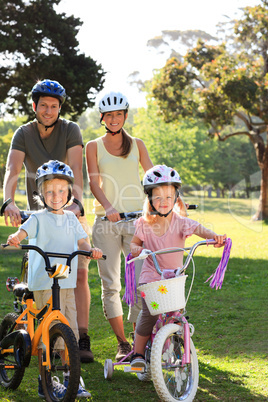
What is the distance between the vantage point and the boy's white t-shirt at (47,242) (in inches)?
175

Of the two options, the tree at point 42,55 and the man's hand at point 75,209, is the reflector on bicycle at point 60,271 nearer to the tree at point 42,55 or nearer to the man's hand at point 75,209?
the man's hand at point 75,209

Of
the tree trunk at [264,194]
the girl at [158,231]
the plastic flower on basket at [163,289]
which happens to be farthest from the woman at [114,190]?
the tree trunk at [264,194]

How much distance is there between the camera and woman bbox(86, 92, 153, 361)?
5.55m

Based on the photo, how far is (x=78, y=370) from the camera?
392 centimetres

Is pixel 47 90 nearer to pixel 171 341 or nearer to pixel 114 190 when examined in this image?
pixel 114 190

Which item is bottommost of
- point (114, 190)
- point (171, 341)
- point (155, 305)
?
point (171, 341)

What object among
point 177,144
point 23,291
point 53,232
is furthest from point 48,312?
point 177,144

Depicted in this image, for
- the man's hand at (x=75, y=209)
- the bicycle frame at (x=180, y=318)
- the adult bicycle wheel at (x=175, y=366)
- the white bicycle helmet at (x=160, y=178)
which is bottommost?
the adult bicycle wheel at (x=175, y=366)

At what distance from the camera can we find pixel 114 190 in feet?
18.4

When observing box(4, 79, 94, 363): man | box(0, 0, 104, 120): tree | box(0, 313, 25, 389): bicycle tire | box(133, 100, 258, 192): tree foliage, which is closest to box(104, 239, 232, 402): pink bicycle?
box(0, 313, 25, 389): bicycle tire

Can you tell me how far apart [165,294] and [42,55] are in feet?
57.1

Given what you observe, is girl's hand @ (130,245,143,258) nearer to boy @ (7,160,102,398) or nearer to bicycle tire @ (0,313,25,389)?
boy @ (7,160,102,398)

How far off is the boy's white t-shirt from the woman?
1.02m

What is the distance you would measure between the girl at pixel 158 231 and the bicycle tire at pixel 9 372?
920 millimetres
